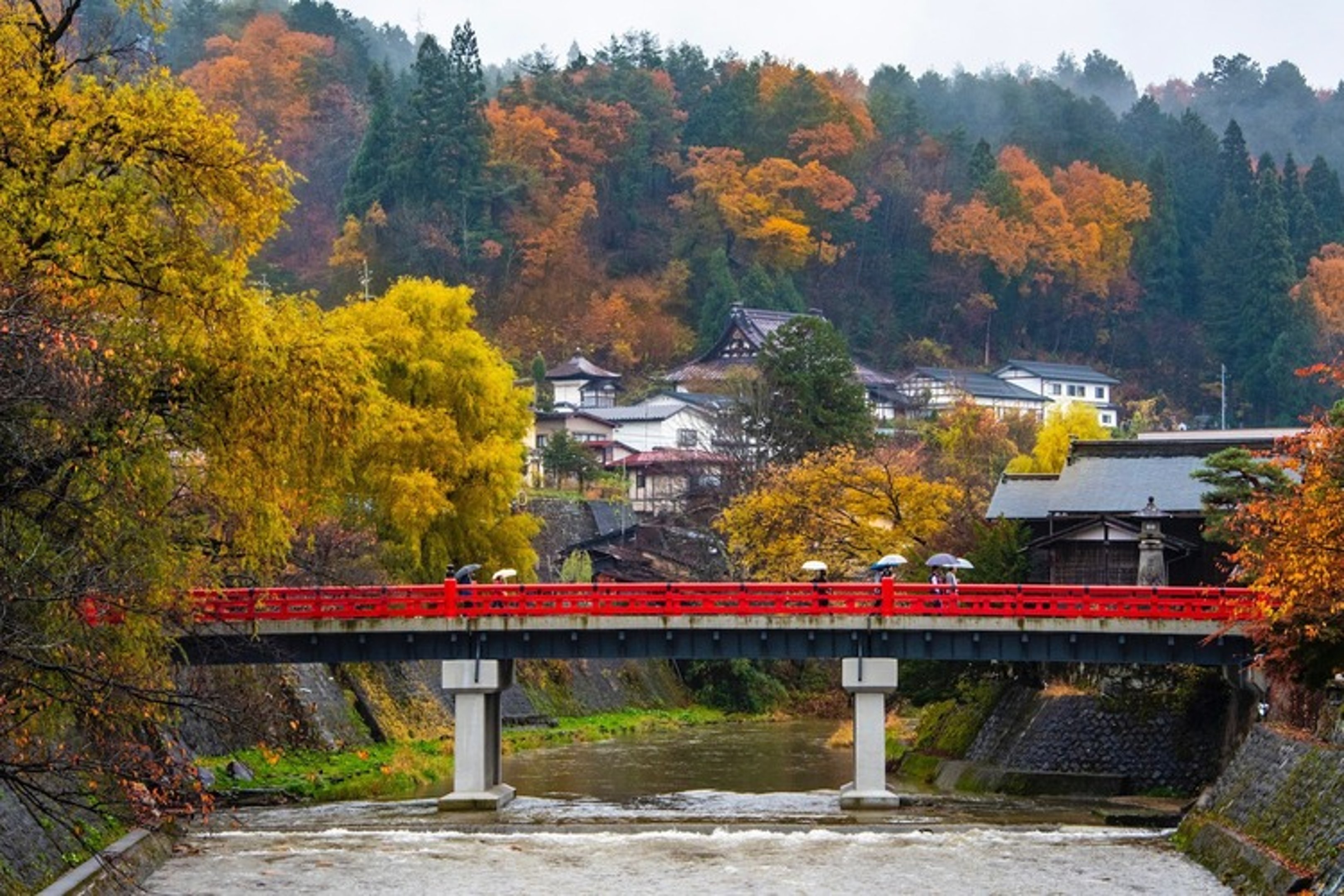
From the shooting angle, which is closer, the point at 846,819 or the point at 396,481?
the point at 846,819

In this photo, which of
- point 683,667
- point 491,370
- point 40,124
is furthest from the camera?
point 683,667

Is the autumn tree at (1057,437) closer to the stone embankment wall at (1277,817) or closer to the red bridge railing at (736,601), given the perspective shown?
the red bridge railing at (736,601)

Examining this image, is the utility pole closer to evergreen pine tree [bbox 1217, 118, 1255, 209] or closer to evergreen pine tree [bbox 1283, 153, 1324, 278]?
evergreen pine tree [bbox 1283, 153, 1324, 278]

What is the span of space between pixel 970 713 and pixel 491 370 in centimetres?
1481

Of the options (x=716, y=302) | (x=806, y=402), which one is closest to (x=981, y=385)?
(x=716, y=302)

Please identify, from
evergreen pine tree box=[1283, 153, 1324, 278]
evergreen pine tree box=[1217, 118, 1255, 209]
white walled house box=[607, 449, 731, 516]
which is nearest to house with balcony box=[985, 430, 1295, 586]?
white walled house box=[607, 449, 731, 516]

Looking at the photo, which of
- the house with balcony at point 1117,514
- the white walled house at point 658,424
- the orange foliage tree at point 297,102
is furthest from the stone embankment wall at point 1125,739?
the orange foliage tree at point 297,102

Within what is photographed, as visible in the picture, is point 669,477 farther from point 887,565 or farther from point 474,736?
point 474,736

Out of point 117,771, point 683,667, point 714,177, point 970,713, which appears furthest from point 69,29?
point 714,177

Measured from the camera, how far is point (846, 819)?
113 feet

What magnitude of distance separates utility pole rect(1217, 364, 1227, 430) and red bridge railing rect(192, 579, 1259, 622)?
3109 inches

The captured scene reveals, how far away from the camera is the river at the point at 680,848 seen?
2731 cm

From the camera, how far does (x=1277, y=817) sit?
1064 inches

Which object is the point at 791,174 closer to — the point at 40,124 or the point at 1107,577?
the point at 1107,577
